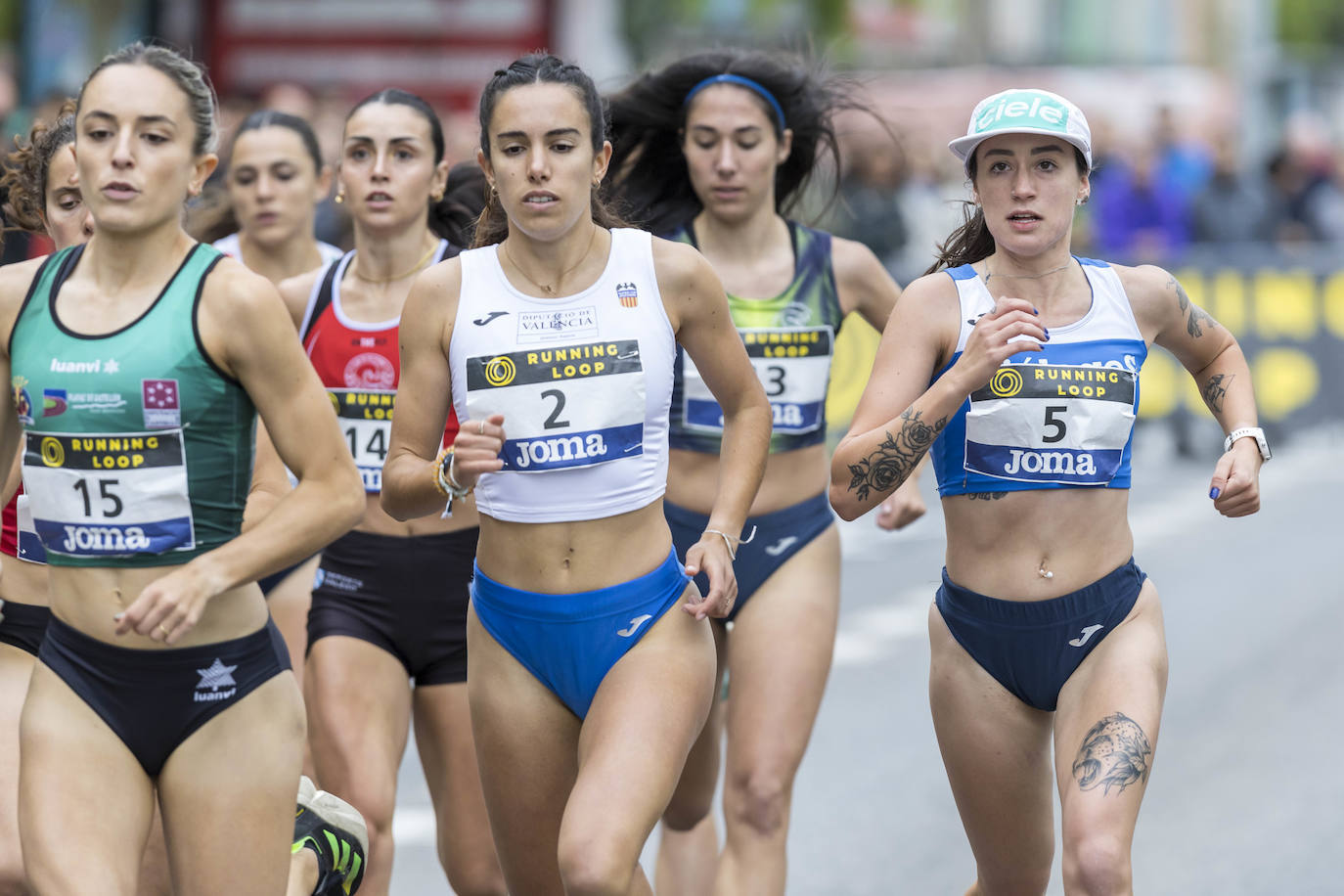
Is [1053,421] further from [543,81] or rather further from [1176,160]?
[1176,160]

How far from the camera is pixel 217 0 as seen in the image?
2105 cm

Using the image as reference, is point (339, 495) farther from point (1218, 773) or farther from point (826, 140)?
point (1218, 773)

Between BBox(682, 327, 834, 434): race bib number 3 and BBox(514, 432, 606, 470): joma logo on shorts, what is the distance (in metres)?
1.48

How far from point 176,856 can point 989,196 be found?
245 cm

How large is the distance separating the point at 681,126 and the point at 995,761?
2.68m

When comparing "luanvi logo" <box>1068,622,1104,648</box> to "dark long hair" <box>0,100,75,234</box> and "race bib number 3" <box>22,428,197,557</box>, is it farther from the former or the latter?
"dark long hair" <box>0,100,75,234</box>

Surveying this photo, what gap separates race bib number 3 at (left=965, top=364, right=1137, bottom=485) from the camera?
5078mm

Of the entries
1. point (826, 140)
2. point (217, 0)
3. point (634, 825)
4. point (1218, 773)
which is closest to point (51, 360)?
point (634, 825)

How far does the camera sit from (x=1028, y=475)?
16.8ft

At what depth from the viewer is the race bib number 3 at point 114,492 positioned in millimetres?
4414

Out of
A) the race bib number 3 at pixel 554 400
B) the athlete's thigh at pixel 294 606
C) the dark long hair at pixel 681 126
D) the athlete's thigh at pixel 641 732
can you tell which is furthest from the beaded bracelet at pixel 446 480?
the dark long hair at pixel 681 126

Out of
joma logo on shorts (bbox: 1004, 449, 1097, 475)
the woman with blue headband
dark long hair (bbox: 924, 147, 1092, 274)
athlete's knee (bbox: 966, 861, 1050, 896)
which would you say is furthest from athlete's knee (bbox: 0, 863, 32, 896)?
dark long hair (bbox: 924, 147, 1092, 274)

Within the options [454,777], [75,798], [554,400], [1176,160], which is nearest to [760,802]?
[454,777]

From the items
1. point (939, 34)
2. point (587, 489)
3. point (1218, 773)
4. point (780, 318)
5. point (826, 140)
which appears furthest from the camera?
point (939, 34)
